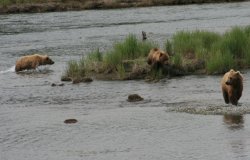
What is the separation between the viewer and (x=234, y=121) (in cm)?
1667

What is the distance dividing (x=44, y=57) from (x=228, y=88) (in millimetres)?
13842

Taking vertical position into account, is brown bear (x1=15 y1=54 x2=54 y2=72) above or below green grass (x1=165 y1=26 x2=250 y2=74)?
below

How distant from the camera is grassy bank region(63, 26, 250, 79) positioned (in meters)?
25.6

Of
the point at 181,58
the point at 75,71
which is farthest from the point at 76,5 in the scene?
the point at 181,58

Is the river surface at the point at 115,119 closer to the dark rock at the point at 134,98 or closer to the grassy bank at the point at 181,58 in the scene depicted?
the dark rock at the point at 134,98

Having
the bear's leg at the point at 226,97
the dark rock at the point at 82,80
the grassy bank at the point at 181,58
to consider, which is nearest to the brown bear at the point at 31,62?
the grassy bank at the point at 181,58

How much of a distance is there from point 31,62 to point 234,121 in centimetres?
1577

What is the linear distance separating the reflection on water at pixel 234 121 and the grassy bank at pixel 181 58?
26.0 ft

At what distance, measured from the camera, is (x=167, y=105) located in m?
19.8

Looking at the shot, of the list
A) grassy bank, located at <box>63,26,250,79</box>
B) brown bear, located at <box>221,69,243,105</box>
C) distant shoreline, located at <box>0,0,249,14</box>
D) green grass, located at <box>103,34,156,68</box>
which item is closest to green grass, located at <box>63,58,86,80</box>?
grassy bank, located at <box>63,26,250,79</box>

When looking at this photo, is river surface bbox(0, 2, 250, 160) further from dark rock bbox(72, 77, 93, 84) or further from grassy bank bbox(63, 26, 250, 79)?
grassy bank bbox(63, 26, 250, 79)

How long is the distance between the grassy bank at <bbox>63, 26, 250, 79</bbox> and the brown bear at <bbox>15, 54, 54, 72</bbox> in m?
3.54

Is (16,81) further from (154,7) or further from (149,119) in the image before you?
(154,7)

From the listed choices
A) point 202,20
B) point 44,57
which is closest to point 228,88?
point 44,57
